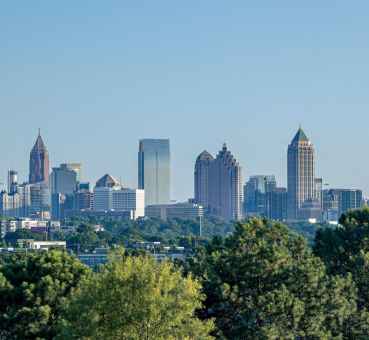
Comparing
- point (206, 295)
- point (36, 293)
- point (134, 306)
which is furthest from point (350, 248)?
point (134, 306)

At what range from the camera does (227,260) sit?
56094 millimetres

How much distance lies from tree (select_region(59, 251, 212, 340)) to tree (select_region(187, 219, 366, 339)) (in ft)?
21.0

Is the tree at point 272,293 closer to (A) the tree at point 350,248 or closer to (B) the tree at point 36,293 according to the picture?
(A) the tree at point 350,248

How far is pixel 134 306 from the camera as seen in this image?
4581 centimetres

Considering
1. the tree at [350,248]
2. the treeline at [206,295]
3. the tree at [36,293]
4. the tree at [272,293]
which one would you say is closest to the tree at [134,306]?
the treeline at [206,295]

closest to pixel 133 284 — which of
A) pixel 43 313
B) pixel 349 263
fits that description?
pixel 43 313

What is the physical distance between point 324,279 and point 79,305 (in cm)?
1276

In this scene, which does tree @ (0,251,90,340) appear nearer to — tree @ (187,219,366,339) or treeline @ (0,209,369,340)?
treeline @ (0,209,369,340)

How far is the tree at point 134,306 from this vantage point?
45.6m

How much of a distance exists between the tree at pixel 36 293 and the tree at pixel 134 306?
5.58 metres

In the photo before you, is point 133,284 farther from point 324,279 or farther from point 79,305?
point 324,279

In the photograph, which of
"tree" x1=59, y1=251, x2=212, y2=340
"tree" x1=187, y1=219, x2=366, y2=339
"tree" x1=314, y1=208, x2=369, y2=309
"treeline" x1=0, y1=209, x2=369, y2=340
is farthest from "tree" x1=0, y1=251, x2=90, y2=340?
"tree" x1=314, y1=208, x2=369, y2=309

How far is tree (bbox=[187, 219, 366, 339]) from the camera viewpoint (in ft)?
176

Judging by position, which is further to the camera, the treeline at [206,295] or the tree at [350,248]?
the tree at [350,248]
